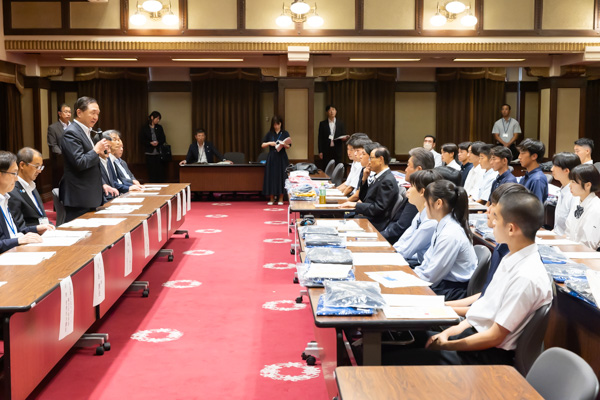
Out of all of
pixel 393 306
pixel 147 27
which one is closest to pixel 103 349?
pixel 393 306

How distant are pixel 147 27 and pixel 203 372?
7.60 metres

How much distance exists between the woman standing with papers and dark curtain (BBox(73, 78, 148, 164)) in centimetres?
340

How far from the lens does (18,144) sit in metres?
10.9

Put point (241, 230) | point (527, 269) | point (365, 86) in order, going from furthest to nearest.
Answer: point (365, 86), point (241, 230), point (527, 269)

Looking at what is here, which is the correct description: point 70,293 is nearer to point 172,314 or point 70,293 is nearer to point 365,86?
point 172,314

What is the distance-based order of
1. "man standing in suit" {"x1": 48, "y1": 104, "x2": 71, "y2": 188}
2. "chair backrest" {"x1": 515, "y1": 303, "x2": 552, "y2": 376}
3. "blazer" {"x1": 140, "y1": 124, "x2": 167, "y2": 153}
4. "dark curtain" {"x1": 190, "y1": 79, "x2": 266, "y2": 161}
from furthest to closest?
"dark curtain" {"x1": 190, "y1": 79, "x2": 266, "y2": 161} < "blazer" {"x1": 140, "y1": 124, "x2": 167, "y2": 153} < "man standing in suit" {"x1": 48, "y1": 104, "x2": 71, "y2": 188} < "chair backrest" {"x1": 515, "y1": 303, "x2": 552, "y2": 376}

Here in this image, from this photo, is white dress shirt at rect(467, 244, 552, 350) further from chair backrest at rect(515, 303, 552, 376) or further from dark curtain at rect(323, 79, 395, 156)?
dark curtain at rect(323, 79, 395, 156)

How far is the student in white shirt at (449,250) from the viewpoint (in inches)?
140

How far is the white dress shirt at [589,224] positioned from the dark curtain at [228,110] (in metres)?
9.49

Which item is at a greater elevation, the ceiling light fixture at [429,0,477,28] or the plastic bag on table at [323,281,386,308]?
the ceiling light fixture at [429,0,477,28]

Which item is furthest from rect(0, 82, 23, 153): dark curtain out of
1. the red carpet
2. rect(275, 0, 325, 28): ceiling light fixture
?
the red carpet

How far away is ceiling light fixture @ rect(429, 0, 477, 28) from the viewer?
10.2 m

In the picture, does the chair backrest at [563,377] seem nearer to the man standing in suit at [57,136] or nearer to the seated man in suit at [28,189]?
the seated man in suit at [28,189]

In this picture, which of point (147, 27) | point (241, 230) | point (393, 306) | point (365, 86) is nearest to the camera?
point (393, 306)
